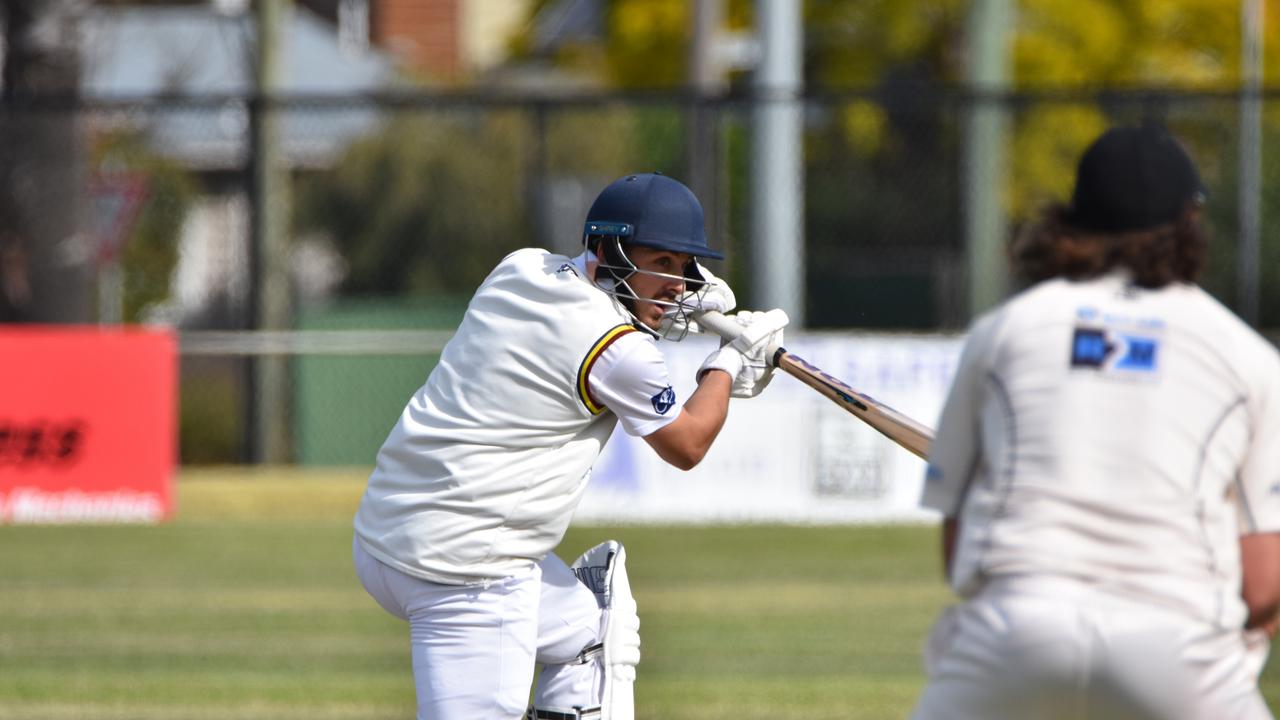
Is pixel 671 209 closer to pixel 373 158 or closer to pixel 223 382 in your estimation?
pixel 223 382

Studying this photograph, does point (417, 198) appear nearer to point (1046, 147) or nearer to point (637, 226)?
point (1046, 147)

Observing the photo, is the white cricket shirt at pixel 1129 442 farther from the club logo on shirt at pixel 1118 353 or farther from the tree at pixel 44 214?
the tree at pixel 44 214

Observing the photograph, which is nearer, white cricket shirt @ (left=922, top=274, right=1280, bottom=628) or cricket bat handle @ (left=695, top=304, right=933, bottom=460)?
white cricket shirt @ (left=922, top=274, right=1280, bottom=628)

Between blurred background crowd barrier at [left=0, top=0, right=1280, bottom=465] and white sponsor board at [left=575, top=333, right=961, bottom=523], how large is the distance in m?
2.20

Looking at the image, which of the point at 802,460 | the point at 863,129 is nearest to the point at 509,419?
the point at 802,460

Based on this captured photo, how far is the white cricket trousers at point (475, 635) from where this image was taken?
16.3 ft

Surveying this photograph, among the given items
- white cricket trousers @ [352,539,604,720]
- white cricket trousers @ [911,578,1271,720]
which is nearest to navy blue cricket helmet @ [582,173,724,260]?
white cricket trousers @ [352,539,604,720]

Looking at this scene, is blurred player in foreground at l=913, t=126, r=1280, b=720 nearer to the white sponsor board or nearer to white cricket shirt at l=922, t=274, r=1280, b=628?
white cricket shirt at l=922, t=274, r=1280, b=628

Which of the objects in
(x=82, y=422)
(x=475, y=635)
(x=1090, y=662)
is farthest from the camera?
(x=82, y=422)

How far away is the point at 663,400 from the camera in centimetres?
506

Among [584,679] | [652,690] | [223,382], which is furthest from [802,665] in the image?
[223,382]

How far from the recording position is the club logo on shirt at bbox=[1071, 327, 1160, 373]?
3.69 m

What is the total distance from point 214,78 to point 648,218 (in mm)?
30626

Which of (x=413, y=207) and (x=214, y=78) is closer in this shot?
(x=413, y=207)
